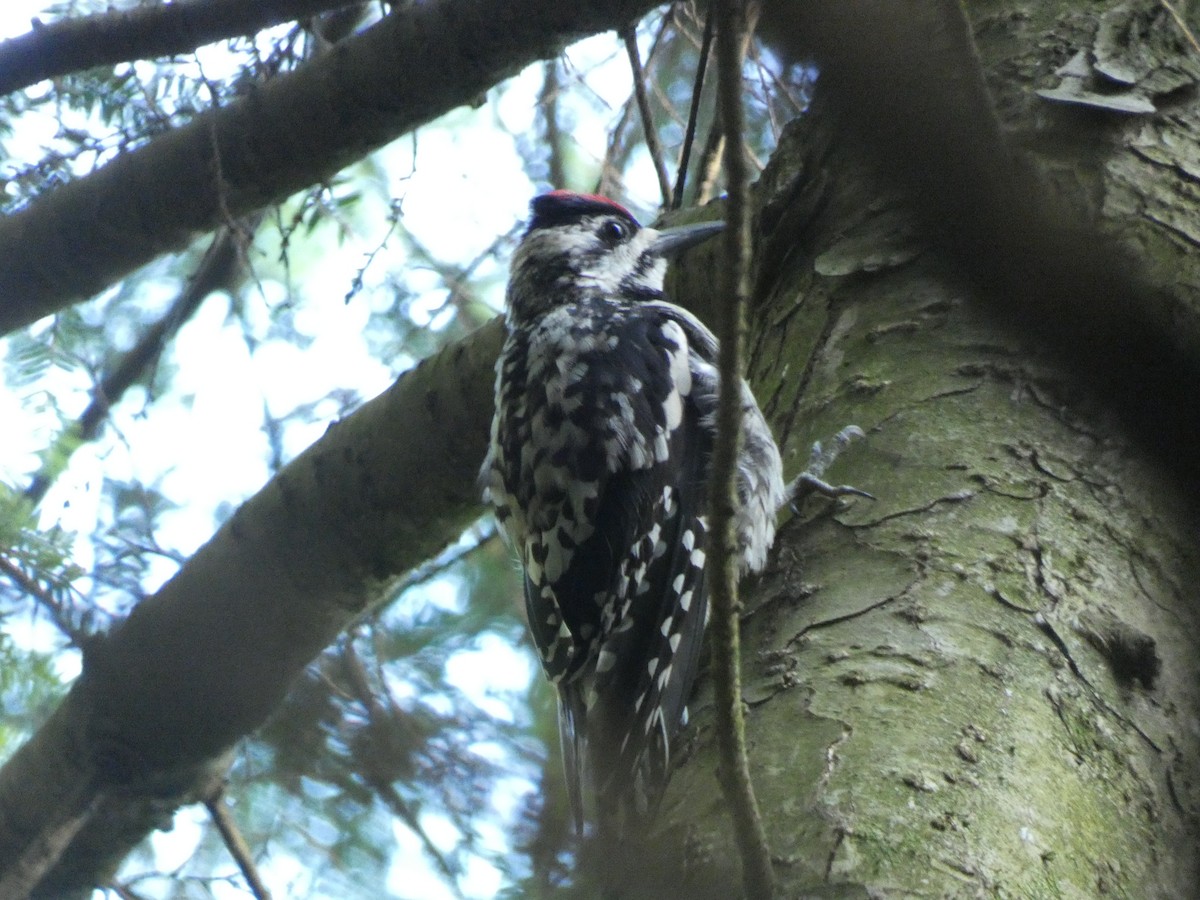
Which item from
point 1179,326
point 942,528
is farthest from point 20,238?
point 1179,326

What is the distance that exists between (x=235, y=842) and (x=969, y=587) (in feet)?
5.93

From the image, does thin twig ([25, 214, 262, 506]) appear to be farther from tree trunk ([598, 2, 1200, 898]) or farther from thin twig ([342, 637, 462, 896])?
tree trunk ([598, 2, 1200, 898])

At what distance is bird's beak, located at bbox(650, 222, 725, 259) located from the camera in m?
2.96

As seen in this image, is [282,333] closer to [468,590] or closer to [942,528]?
[468,590]

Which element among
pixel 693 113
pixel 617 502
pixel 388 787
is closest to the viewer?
pixel 388 787

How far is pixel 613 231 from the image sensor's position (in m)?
3.39

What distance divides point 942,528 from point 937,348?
1.38 feet

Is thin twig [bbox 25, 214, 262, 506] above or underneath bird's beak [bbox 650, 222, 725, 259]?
above

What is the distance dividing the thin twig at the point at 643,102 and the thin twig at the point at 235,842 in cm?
192

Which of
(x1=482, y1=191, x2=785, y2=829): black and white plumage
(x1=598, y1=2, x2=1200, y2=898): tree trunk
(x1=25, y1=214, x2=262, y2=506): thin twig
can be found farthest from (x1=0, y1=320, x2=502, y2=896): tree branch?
(x1=598, y1=2, x2=1200, y2=898): tree trunk

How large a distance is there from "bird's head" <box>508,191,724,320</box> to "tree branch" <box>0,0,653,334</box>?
697mm

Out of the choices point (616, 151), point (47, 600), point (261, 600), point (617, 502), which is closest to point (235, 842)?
point (261, 600)

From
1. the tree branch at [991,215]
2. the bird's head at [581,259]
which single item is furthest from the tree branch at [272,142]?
the tree branch at [991,215]

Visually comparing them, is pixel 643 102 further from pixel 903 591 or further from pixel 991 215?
pixel 991 215
